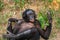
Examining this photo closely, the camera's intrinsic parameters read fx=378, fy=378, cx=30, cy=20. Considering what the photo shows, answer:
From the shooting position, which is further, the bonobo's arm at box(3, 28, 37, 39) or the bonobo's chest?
the bonobo's chest

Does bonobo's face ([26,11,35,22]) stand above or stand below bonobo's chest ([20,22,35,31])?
above

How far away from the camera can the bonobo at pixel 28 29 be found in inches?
285

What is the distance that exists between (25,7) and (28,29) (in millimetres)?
1951

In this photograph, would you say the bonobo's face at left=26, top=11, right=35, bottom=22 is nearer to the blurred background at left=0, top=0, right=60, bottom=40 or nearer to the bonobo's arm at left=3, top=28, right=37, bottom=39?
the bonobo's arm at left=3, top=28, right=37, bottom=39

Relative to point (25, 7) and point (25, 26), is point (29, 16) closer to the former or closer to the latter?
point (25, 26)

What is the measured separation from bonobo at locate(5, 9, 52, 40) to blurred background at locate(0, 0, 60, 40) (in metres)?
1.19

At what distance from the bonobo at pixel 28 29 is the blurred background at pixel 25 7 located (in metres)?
1.19

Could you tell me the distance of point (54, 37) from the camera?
8.54 m

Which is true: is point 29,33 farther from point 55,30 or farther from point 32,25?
point 55,30

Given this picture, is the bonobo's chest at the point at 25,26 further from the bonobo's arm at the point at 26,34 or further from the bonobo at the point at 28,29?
the bonobo's arm at the point at 26,34

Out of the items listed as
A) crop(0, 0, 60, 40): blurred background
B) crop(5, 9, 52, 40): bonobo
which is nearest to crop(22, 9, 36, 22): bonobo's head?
crop(5, 9, 52, 40): bonobo

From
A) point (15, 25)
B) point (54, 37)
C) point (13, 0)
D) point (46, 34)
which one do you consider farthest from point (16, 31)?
point (13, 0)

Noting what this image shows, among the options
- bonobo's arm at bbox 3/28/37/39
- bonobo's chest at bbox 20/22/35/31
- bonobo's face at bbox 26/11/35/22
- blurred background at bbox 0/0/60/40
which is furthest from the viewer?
blurred background at bbox 0/0/60/40

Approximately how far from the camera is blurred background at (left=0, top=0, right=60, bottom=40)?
8.92 meters
